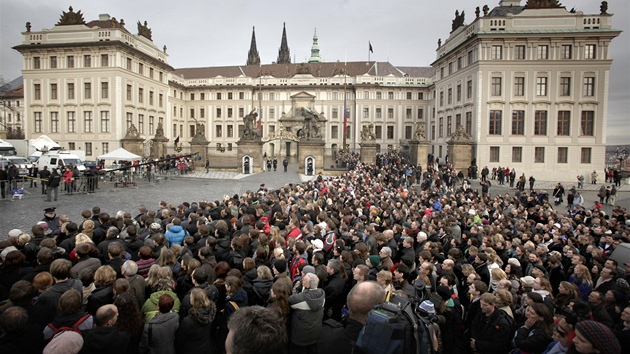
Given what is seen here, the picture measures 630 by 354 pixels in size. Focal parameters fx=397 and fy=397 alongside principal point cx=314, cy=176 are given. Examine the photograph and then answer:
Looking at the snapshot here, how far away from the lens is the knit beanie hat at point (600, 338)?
288 cm

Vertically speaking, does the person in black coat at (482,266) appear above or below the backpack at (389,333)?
below

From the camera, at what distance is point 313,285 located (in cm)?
458

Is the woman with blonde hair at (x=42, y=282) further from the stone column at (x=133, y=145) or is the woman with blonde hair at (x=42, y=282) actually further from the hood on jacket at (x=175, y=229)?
the stone column at (x=133, y=145)

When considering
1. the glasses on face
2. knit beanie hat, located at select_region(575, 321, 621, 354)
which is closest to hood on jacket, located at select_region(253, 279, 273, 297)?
the glasses on face

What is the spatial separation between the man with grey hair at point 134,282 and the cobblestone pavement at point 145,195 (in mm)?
8802

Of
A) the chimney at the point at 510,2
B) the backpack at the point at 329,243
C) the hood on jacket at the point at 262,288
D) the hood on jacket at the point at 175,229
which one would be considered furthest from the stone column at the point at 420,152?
the hood on jacket at the point at 262,288

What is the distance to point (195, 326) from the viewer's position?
4.15 metres

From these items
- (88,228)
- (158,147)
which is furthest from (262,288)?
(158,147)

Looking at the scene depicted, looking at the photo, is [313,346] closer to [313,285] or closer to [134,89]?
[313,285]

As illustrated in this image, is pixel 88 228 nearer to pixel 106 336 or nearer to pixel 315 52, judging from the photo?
pixel 106 336

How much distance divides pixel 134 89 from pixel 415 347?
48.1 meters

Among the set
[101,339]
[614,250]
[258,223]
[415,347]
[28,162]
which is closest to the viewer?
[415,347]

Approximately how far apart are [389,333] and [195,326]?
7.21ft

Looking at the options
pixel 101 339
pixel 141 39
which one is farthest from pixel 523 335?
pixel 141 39
